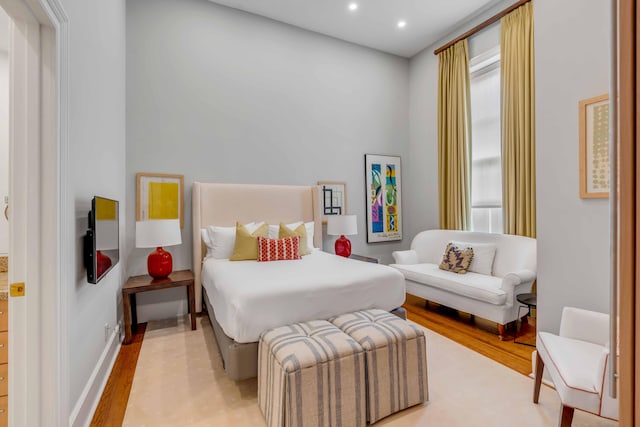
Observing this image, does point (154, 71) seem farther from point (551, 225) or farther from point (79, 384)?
point (551, 225)

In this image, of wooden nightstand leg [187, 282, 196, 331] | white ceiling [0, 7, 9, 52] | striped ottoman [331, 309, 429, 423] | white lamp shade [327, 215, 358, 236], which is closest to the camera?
striped ottoman [331, 309, 429, 423]

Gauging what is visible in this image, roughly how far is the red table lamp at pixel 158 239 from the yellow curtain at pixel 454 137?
357 cm

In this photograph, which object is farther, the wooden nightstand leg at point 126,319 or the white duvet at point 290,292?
the wooden nightstand leg at point 126,319

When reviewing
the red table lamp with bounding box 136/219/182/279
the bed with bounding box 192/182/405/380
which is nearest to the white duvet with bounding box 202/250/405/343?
the bed with bounding box 192/182/405/380

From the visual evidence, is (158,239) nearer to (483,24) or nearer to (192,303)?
(192,303)

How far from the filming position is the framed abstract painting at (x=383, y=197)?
193 inches

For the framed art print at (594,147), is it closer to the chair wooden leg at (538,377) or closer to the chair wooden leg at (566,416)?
the chair wooden leg at (538,377)

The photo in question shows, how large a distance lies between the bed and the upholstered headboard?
0.04ft

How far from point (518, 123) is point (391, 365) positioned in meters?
3.21

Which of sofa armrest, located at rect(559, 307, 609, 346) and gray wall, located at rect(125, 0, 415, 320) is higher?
gray wall, located at rect(125, 0, 415, 320)

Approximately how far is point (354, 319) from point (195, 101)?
10.3 ft

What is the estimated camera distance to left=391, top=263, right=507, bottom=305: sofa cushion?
9.65 ft

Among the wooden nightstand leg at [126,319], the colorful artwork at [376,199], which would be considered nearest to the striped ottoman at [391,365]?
the wooden nightstand leg at [126,319]

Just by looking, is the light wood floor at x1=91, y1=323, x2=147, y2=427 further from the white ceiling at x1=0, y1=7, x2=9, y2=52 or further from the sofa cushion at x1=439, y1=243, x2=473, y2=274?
the sofa cushion at x1=439, y1=243, x2=473, y2=274
